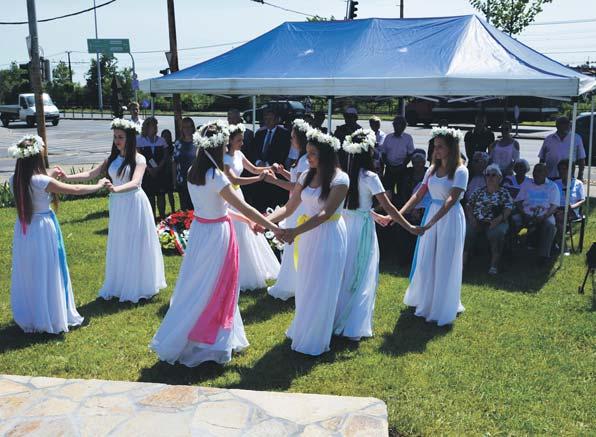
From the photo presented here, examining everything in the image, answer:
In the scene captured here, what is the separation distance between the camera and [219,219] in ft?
16.6

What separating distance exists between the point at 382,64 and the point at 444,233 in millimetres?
4740

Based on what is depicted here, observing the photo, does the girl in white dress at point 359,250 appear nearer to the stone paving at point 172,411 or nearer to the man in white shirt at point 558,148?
the stone paving at point 172,411

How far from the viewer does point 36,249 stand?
5.74m

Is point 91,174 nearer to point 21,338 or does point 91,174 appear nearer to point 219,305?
point 21,338

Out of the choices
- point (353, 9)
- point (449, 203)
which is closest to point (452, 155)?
point (449, 203)

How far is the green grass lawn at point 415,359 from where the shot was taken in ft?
14.8

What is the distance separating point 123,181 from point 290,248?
211cm

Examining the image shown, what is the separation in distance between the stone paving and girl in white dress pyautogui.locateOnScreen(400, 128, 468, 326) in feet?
6.86

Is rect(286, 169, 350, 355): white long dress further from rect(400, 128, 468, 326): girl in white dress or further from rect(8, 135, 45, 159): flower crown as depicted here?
rect(8, 135, 45, 159): flower crown

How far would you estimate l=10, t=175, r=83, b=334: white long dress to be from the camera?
5.74 m

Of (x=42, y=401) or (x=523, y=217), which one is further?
(x=523, y=217)

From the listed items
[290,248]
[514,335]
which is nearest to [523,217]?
[514,335]

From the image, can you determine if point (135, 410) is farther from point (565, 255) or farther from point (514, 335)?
point (565, 255)

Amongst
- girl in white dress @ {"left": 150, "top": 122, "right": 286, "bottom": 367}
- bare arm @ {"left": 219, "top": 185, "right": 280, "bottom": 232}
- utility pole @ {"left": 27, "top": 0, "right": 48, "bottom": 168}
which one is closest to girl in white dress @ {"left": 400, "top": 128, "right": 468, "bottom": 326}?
bare arm @ {"left": 219, "top": 185, "right": 280, "bottom": 232}
